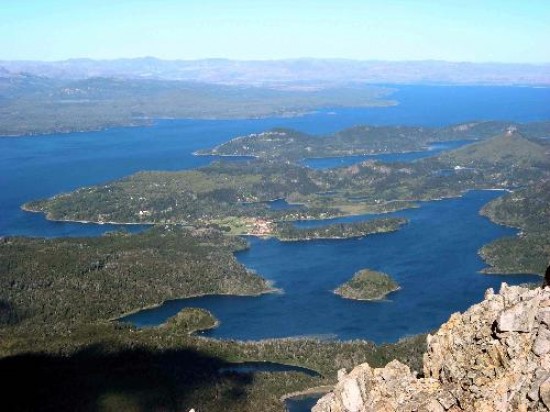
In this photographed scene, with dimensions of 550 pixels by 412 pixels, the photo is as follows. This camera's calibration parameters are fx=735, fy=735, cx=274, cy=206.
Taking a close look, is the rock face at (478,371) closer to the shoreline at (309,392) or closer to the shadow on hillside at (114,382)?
the shadow on hillside at (114,382)

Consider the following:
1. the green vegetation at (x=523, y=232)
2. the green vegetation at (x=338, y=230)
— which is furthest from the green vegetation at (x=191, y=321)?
the green vegetation at (x=523, y=232)

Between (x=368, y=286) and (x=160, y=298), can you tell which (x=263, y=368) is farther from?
(x=160, y=298)

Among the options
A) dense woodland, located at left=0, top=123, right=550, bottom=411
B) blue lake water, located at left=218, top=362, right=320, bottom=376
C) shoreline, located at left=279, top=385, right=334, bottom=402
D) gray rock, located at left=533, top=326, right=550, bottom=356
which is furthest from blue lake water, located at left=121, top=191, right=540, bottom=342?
gray rock, located at left=533, top=326, right=550, bottom=356

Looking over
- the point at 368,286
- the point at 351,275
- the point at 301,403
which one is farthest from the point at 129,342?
the point at 351,275

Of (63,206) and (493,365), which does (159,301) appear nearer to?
(63,206)

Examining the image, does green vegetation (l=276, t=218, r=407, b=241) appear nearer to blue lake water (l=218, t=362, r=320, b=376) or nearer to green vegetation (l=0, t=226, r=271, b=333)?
green vegetation (l=0, t=226, r=271, b=333)

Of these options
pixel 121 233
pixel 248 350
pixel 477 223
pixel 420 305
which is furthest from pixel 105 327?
pixel 477 223

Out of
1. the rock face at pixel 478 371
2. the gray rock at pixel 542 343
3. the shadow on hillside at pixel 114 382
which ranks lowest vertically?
the shadow on hillside at pixel 114 382
